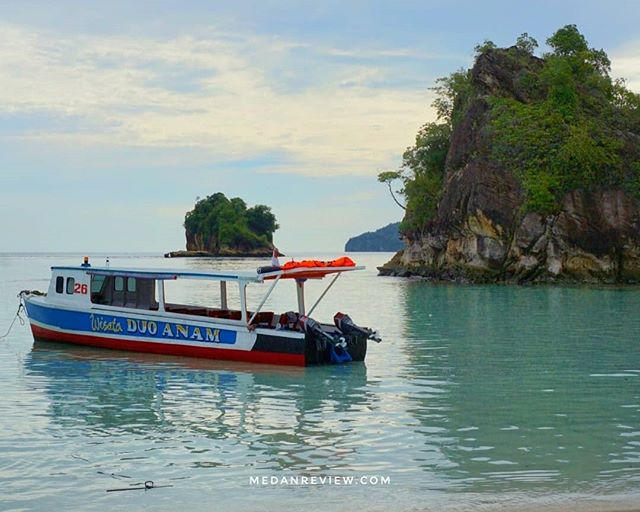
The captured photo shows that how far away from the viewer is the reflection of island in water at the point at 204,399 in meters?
14.3

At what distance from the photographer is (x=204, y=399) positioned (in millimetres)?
17906

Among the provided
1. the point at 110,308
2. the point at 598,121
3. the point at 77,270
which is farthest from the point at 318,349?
the point at 598,121

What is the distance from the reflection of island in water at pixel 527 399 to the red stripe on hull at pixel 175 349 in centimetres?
349

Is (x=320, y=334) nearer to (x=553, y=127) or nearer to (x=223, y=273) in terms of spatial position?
(x=223, y=273)

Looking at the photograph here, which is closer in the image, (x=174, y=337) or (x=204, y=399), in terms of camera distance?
(x=204, y=399)

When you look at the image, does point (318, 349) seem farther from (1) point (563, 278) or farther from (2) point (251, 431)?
(1) point (563, 278)

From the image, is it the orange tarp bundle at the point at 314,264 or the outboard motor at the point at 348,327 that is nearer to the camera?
the orange tarp bundle at the point at 314,264

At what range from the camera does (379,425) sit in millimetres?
14992

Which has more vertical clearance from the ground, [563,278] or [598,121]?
[598,121]

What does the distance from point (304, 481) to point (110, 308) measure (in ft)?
50.3

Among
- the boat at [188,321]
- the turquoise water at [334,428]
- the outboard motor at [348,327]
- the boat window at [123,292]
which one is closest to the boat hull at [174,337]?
the boat at [188,321]

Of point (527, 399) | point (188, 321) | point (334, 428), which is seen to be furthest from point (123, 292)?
point (527, 399)

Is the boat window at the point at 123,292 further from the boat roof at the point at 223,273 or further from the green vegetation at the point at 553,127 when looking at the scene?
the green vegetation at the point at 553,127

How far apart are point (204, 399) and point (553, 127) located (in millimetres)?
59495
